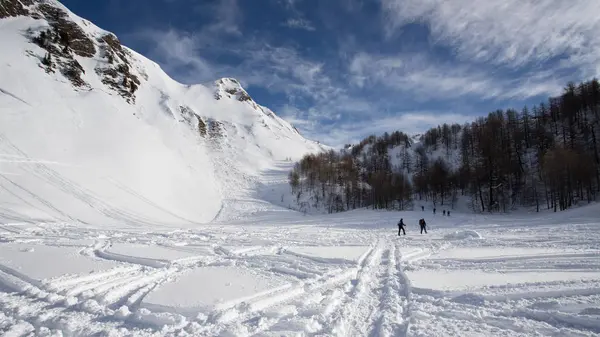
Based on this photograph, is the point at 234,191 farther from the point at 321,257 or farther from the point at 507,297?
the point at 507,297

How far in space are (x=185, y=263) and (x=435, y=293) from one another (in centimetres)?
679

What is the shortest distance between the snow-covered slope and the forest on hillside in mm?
20696

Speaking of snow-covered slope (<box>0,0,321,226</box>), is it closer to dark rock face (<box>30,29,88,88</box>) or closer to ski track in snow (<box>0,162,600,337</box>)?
dark rock face (<box>30,29,88,88</box>)

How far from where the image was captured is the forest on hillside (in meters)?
38.0

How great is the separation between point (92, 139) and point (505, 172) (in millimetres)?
65027

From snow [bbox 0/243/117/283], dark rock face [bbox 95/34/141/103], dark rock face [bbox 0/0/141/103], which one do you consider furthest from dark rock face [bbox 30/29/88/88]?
snow [bbox 0/243/117/283]

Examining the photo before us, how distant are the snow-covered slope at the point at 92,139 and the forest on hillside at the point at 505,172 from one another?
67.9 feet

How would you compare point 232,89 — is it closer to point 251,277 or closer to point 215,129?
point 215,129

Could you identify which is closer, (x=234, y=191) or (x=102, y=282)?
(x=102, y=282)

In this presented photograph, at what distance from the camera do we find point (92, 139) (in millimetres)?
34688

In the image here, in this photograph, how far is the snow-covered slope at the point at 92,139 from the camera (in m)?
24.9

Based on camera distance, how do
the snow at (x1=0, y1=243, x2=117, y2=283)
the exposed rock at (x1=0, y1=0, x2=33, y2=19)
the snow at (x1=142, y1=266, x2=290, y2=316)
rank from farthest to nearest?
1. the exposed rock at (x1=0, y1=0, x2=33, y2=19)
2. the snow at (x1=0, y1=243, x2=117, y2=283)
3. the snow at (x1=142, y1=266, x2=290, y2=316)

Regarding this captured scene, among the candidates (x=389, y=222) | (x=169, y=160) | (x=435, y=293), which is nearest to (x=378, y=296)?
(x=435, y=293)

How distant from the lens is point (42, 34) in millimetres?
46656
